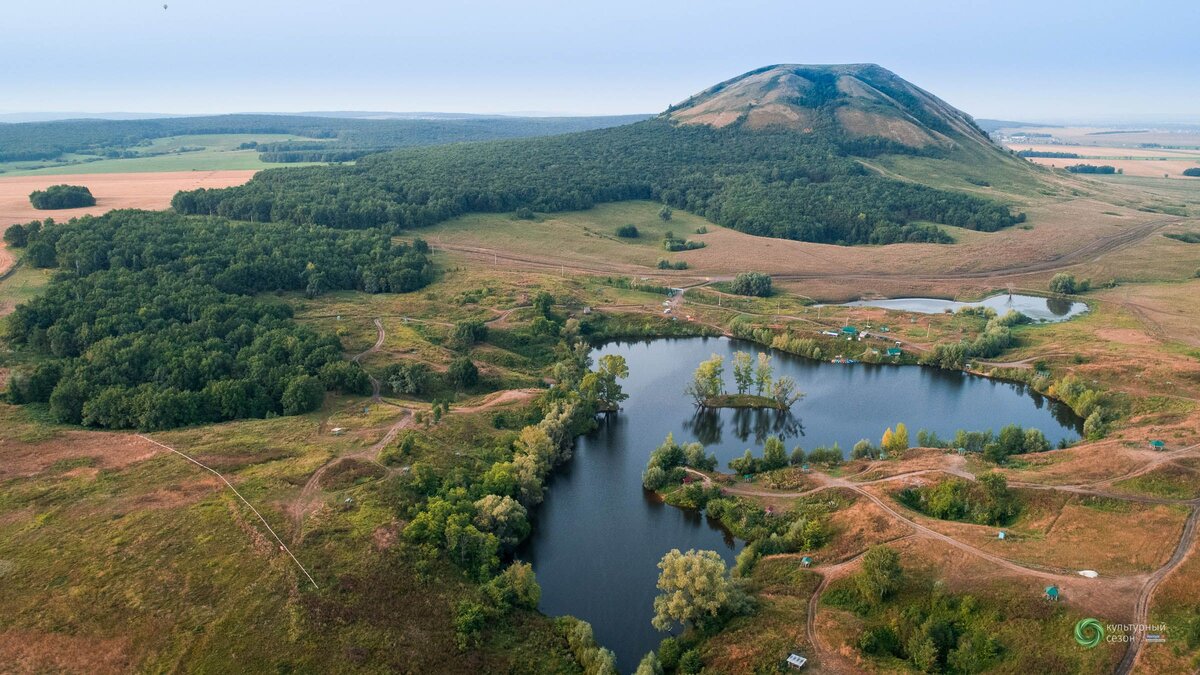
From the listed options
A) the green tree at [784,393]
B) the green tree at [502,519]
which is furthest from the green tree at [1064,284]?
the green tree at [502,519]

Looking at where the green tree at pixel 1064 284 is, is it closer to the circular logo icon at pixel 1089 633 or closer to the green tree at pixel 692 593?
the circular logo icon at pixel 1089 633

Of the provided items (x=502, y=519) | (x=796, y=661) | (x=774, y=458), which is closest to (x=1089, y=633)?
(x=796, y=661)

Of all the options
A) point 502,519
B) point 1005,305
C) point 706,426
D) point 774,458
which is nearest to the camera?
point 502,519

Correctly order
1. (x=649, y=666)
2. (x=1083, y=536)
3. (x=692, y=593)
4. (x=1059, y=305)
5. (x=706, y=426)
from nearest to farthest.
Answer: (x=649, y=666)
(x=692, y=593)
(x=1083, y=536)
(x=706, y=426)
(x=1059, y=305)

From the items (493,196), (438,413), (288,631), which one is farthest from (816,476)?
(493,196)

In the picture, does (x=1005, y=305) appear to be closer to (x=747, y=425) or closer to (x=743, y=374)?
(x=743, y=374)

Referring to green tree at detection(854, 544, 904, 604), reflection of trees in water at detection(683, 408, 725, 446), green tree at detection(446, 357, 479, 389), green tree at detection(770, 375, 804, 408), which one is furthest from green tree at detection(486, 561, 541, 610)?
green tree at detection(770, 375, 804, 408)

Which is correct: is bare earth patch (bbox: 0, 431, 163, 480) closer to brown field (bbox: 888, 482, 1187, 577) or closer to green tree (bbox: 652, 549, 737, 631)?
green tree (bbox: 652, 549, 737, 631)
